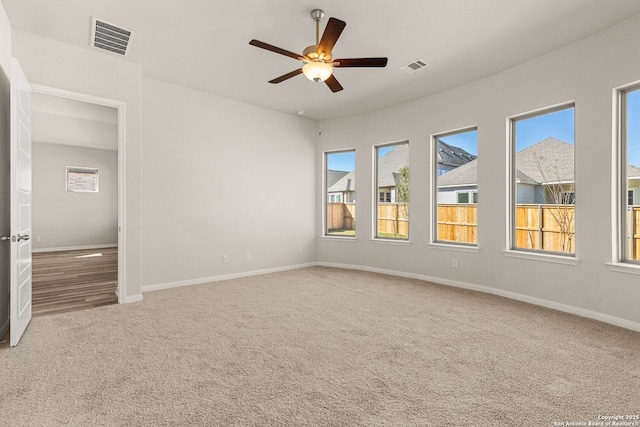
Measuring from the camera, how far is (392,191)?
19.1ft

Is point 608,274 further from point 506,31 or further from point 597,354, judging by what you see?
point 506,31

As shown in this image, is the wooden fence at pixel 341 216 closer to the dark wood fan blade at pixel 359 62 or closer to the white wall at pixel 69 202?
the dark wood fan blade at pixel 359 62

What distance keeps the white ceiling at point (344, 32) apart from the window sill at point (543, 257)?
92.9 inches

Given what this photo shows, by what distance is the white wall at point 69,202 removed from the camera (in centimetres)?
817

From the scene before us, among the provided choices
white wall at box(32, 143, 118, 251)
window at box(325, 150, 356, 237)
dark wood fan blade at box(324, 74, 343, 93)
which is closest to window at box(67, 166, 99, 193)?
white wall at box(32, 143, 118, 251)

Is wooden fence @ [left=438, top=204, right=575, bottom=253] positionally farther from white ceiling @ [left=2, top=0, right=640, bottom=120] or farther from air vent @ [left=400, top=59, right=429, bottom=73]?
air vent @ [left=400, top=59, right=429, bottom=73]

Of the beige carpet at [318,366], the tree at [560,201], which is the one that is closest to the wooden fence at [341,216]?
the beige carpet at [318,366]

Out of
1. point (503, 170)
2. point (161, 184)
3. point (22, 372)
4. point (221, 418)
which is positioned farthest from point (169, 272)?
point (503, 170)

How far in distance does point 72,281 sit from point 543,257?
262 inches

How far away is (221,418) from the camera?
5.84ft

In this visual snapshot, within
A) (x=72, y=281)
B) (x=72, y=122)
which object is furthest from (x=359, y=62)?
(x=72, y=122)

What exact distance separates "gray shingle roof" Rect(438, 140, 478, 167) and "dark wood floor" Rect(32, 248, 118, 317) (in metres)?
5.04

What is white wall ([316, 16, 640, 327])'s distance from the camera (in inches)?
129

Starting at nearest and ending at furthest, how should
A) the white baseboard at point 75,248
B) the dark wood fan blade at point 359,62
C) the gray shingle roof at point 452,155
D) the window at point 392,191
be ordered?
the dark wood fan blade at point 359,62, the gray shingle roof at point 452,155, the window at point 392,191, the white baseboard at point 75,248
